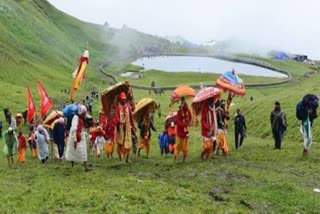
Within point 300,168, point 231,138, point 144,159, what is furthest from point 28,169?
point 231,138

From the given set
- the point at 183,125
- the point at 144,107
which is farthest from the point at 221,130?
the point at 144,107

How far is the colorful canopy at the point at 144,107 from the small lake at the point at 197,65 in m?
95.7

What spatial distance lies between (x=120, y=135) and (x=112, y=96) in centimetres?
154

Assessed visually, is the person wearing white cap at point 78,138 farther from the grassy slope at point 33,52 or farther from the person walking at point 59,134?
the grassy slope at point 33,52

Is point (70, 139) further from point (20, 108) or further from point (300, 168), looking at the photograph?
point (20, 108)

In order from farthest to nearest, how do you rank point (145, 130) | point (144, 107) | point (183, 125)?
point (145, 130), point (144, 107), point (183, 125)

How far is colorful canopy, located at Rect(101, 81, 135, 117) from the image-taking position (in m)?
22.0

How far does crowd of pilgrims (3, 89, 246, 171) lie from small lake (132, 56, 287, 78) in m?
94.6

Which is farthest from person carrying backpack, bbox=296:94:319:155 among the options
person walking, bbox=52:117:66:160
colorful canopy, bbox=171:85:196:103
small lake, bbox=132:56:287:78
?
small lake, bbox=132:56:287:78

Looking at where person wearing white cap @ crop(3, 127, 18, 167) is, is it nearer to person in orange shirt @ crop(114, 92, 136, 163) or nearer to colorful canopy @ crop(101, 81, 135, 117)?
colorful canopy @ crop(101, 81, 135, 117)

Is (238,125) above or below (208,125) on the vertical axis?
below

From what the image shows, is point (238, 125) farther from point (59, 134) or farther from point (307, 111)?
point (59, 134)

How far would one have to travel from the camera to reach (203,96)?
2162 centimetres

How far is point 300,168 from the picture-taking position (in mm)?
20203
